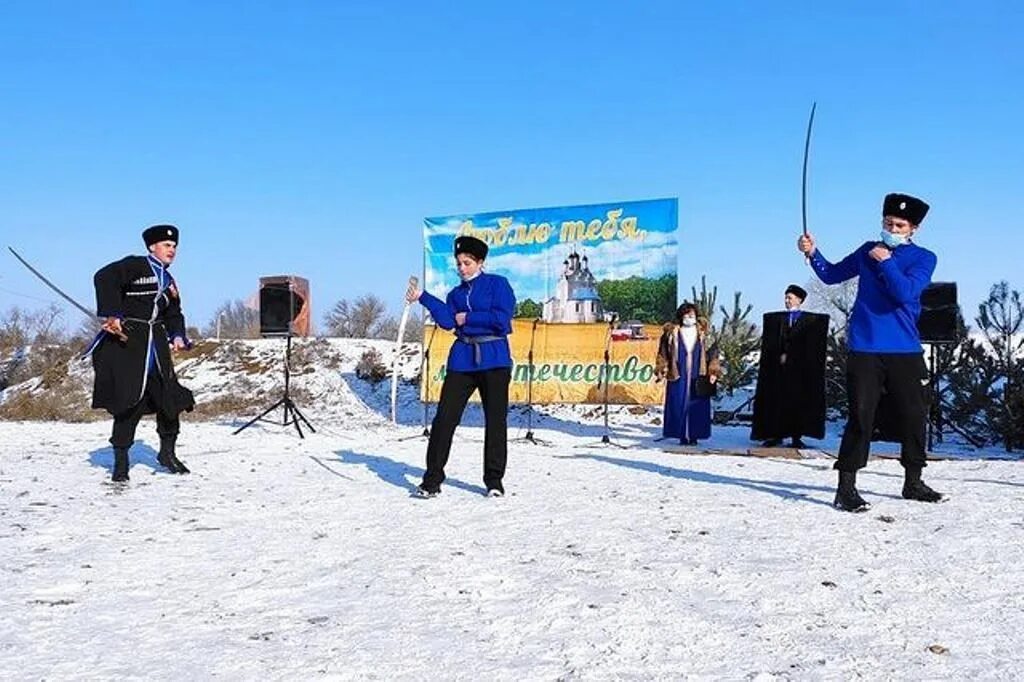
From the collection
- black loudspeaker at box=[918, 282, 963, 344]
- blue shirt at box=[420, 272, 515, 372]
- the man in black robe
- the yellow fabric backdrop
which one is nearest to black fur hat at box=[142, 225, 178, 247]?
blue shirt at box=[420, 272, 515, 372]

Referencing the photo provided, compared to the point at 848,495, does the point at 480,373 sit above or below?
above

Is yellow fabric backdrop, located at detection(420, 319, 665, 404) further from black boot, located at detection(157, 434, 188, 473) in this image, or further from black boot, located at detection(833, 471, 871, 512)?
black boot, located at detection(833, 471, 871, 512)

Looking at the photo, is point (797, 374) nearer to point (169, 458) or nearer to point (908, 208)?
point (908, 208)

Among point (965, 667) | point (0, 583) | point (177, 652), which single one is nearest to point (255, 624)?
point (177, 652)

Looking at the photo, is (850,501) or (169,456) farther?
(169,456)

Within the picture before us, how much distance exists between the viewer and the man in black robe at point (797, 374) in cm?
1012

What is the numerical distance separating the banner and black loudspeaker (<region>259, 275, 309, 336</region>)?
6.34 feet

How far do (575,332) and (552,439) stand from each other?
221cm

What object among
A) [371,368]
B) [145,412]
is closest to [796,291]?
[145,412]

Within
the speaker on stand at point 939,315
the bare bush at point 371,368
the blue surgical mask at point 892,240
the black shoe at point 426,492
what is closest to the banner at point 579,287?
the speaker on stand at point 939,315

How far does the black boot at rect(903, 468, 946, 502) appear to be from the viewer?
5.24 m

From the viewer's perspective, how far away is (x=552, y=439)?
11.2m

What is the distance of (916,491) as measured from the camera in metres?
5.30

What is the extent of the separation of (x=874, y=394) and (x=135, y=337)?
5.10 meters
